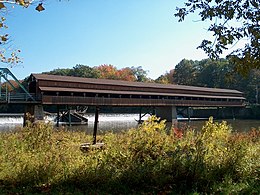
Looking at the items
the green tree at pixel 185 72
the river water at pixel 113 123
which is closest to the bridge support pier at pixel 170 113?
the river water at pixel 113 123

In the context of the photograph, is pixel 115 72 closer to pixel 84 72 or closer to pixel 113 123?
pixel 84 72

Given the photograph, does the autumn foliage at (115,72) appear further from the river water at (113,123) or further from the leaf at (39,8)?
the leaf at (39,8)

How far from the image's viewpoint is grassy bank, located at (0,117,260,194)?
174 inches

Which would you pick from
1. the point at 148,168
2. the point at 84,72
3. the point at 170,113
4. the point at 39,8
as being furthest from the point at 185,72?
the point at 39,8

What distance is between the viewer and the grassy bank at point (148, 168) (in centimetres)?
443

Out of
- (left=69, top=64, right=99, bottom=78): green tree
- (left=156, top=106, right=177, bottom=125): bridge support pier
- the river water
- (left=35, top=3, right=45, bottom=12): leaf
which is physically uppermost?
(left=69, top=64, right=99, bottom=78): green tree

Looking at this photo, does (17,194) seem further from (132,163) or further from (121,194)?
(132,163)

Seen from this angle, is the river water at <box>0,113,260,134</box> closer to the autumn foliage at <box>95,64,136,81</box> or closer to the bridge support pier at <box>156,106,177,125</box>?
the bridge support pier at <box>156,106,177,125</box>

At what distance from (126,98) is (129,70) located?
40585mm

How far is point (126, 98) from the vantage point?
28828 millimetres

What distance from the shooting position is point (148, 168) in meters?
4.62

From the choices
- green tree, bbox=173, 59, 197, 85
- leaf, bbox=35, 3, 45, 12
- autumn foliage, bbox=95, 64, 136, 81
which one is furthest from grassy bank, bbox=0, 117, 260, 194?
green tree, bbox=173, 59, 197, 85

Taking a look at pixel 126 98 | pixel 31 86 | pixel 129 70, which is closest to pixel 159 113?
pixel 126 98

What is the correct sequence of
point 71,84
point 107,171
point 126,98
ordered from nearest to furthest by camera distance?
1. point 107,171
2. point 71,84
3. point 126,98
